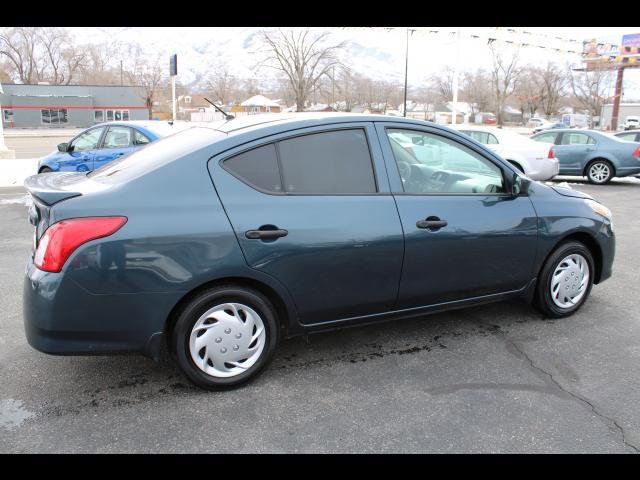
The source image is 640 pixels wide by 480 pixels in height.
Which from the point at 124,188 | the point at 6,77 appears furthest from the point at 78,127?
the point at 124,188

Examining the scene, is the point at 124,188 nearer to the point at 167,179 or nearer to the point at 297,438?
the point at 167,179

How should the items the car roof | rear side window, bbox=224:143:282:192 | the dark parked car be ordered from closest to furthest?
1. the dark parked car
2. rear side window, bbox=224:143:282:192
3. the car roof

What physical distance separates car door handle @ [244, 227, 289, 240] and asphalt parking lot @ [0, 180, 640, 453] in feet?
3.00

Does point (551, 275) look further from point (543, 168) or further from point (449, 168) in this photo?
point (543, 168)

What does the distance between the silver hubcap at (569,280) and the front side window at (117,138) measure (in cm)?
744

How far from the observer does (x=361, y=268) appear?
3.35 m

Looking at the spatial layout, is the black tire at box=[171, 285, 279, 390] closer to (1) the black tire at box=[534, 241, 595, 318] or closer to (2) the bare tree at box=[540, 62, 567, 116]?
(1) the black tire at box=[534, 241, 595, 318]

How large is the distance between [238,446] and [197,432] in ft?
0.85

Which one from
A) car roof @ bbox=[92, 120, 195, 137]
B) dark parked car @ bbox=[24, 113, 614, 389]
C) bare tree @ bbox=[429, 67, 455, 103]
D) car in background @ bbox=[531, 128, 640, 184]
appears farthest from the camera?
bare tree @ bbox=[429, 67, 455, 103]

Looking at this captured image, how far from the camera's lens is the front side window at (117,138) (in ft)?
30.5

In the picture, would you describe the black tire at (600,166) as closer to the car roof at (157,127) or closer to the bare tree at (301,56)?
the car roof at (157,127)

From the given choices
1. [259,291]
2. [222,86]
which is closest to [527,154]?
[259,291]

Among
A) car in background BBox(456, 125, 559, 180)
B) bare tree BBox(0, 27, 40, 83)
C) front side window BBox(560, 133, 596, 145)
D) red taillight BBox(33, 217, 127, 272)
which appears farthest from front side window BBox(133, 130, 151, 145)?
bare tree BBox(0, 27, 40, 83)

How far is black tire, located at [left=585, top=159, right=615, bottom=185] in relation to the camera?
13117mm
